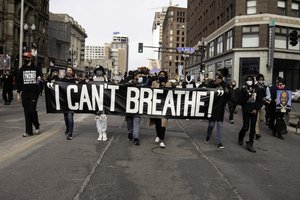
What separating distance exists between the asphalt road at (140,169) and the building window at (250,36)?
107 feet

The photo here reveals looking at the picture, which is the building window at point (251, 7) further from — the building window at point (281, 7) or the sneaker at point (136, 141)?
the sneaker at point (136, 141)

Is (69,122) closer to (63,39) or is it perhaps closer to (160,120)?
(160,120)

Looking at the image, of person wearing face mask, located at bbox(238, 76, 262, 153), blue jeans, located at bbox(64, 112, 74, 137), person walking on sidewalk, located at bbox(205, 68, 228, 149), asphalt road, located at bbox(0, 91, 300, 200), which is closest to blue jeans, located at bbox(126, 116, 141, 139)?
asphalt road, located at bbox(0, 91, 300, 200)

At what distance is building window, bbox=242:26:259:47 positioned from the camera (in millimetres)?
41500

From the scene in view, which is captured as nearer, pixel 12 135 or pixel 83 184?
pixel 83 184

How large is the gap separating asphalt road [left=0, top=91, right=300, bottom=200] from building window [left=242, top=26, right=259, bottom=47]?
32690mm

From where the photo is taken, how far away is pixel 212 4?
5691 cm

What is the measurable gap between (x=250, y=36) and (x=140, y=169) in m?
37.8

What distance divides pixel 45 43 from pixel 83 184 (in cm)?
6551

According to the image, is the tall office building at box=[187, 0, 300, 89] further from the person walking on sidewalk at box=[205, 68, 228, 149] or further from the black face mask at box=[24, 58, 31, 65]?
the black face mask at box=[24, 58, 31, 65]

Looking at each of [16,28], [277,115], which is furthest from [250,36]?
[277,115]

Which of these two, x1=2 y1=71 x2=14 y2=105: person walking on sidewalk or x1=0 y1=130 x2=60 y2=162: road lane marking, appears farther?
x1=2 y1=71 x2=14 y2=105: person walking on sidewalk

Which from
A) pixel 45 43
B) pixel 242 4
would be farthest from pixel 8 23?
pixel 242 4

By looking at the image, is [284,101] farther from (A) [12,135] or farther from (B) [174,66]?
(B) [174,66]
